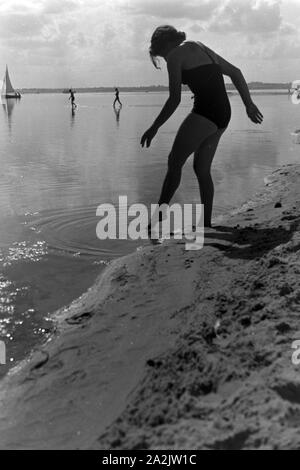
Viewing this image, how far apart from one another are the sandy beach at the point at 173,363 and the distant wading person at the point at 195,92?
122 centimetres

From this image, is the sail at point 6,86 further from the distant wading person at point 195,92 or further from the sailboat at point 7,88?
the distant wading person at point 195,92

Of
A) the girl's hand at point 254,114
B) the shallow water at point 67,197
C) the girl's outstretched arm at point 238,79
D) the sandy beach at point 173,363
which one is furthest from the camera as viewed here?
the girl's hand at point 254,114

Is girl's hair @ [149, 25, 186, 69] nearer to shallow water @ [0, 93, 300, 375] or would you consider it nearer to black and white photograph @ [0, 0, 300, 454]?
black and white photograph @ [0, 0, 300, 454]

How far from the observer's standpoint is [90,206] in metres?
7.07

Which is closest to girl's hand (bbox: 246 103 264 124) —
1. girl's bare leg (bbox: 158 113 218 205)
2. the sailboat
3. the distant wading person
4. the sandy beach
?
the distant wading person

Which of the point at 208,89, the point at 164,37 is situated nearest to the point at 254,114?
the point at 208,89

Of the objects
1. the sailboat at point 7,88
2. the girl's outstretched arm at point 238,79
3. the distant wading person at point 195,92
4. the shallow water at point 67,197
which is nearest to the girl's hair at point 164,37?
the distant wading person at point 195,92

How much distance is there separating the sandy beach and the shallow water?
28 centimetres

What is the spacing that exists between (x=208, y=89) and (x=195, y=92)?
0.43ft

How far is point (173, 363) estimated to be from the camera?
262 cm

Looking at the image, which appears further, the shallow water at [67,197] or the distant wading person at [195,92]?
the distant wading person at [195,92]

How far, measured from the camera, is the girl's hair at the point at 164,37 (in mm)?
5043

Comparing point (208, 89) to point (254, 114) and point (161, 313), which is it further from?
point (161, 313)
